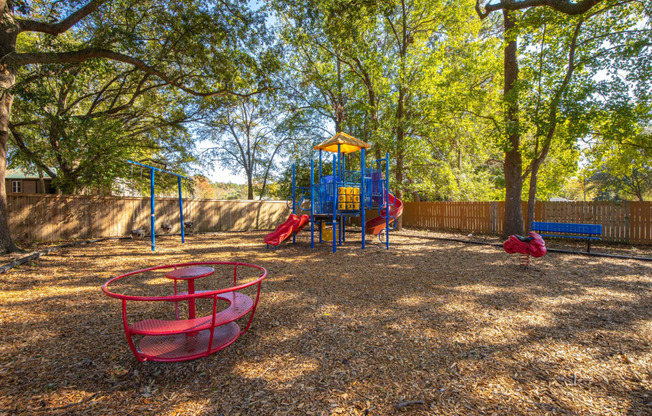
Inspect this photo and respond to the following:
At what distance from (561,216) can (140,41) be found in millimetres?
14752

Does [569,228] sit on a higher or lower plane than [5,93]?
lower

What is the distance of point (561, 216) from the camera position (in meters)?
10.3

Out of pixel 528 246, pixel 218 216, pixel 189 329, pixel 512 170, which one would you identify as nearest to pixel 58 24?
pixel 189 329

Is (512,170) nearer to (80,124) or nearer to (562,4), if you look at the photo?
(562,4)

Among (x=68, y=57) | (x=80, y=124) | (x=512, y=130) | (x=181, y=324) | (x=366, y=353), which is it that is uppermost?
(x=68, y=57)

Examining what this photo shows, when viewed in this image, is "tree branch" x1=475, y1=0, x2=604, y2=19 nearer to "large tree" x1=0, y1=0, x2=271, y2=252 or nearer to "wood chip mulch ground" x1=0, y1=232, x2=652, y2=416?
"wood chip mulch ground" x1=0, y1=232, x2=652, y2=416

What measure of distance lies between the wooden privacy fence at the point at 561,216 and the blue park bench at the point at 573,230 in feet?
4.37

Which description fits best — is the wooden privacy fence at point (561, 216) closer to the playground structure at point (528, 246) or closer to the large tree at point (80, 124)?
the playground structure at point (528, 246)

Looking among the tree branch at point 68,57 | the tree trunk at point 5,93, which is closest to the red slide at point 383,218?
the tree branch at point 68,57

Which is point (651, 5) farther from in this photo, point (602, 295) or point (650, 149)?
point (602, 295)

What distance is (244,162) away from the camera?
2605 centimetres

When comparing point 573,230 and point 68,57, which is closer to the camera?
point 68,57

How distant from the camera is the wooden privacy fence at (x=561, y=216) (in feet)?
29.0

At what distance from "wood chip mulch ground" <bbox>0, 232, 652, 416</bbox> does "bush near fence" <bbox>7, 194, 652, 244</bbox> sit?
498 centimetres
